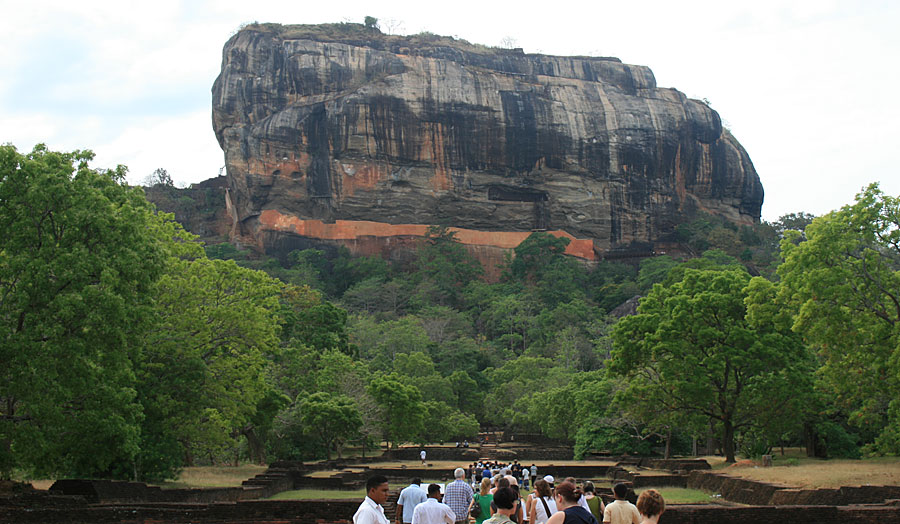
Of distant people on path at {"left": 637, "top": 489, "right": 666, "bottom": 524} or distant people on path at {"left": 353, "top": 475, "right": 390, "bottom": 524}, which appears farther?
distant people on path at {"left": 353, "top": 475, "right": 390, "bottom": 524}

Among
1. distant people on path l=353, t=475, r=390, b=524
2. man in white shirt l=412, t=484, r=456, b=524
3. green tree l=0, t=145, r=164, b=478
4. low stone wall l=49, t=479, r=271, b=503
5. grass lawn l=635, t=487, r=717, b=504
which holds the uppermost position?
green tree l=0, t=145, r=164, b=478

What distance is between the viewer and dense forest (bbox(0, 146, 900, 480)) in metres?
16.5

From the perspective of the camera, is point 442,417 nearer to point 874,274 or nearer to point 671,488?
point 671,488

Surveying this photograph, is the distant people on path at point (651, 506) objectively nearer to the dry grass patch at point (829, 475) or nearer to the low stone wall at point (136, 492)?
the dry grass patch at point (829, 475)

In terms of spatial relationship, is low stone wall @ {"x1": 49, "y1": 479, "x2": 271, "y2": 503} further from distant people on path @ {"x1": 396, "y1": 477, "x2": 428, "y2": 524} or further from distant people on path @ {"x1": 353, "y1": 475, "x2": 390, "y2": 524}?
distant people on path @ {"x1": 353, "y1": 475, "x2": 390, "y2": 524}

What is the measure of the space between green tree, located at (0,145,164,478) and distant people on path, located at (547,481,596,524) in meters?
11.9

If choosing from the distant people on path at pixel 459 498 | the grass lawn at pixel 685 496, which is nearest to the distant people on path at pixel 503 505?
the distant people on path at pixel 459 498

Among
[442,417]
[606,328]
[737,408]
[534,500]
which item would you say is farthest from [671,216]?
[534,500]

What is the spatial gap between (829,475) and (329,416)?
53.2 ft

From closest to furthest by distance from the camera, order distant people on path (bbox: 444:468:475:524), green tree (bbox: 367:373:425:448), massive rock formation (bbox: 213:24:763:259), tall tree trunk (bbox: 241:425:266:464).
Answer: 1. distant people on path (bbox: 444:468:475:524)
2. tall tree trunk (bbox: 241:425:266:464)
3. green tree (bbox: 367:373:425:448)
4. massive rock formation (bbox: 213:24:763:259)

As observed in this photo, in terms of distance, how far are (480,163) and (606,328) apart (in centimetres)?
2464

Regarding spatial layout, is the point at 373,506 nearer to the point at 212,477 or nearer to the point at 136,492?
the point at 136,492

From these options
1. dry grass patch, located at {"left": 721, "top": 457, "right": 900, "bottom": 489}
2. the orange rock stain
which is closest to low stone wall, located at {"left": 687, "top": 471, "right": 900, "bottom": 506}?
dry grass patch, located at {"left": 721, "top": 457, "right": 900, "bottom": 489}

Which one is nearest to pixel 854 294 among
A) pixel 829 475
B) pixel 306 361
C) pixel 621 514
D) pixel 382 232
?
pixel 829 475
